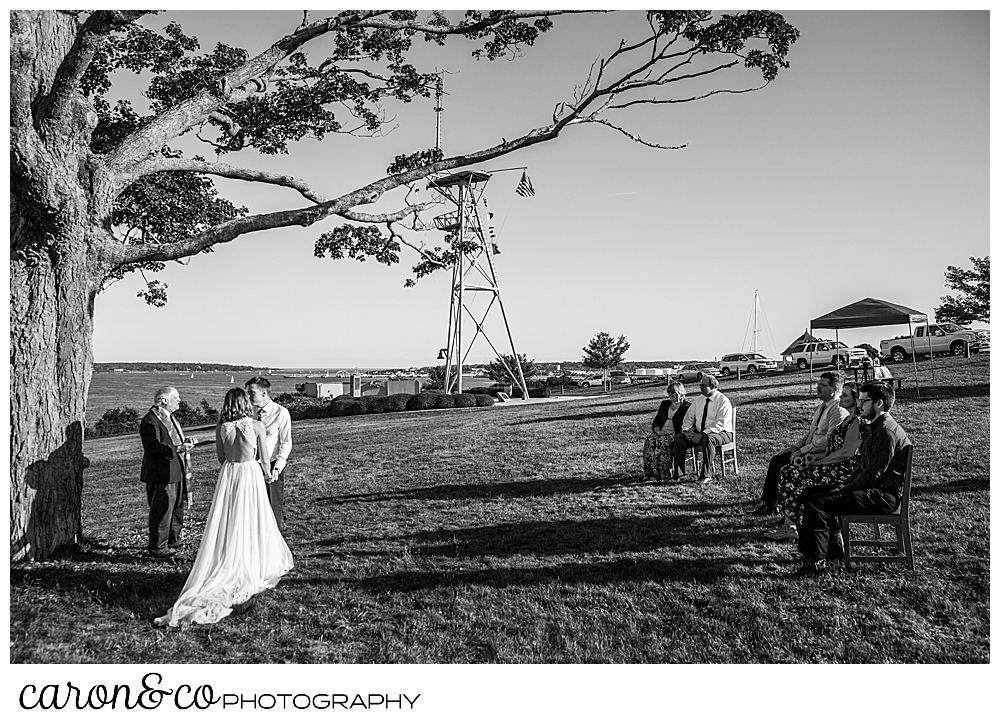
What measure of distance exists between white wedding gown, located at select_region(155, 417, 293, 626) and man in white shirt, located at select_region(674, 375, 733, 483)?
185 inches

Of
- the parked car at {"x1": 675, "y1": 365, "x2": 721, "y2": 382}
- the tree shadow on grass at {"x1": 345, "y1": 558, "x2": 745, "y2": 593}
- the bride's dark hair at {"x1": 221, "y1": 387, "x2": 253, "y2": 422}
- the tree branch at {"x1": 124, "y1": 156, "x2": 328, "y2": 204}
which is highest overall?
the tree branch at {"x1": 124, "y1": 156, "x2": 328, "y2": 204}

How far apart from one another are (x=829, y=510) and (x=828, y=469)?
88 centimetres

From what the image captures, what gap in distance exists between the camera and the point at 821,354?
27312mm

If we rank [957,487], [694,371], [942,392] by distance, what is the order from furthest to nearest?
[694,371] → [942,392] → [957,487]

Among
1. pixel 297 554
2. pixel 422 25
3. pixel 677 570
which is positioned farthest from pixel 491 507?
pixel 422 25

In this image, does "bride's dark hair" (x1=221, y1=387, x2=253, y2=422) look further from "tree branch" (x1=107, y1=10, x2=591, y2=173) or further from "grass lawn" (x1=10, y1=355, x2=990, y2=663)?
"tree branch" (x1=107, y1=10, x2=591, y2=173)

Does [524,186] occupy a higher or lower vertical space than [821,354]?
higher

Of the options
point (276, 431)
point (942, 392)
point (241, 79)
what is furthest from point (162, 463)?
point (942, 392)

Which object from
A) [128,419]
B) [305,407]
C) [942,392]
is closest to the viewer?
[942,392]

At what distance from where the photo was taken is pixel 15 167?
582cm

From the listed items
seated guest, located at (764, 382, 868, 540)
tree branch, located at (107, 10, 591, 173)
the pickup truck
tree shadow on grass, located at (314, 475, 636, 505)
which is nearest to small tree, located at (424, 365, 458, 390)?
the pickup truck

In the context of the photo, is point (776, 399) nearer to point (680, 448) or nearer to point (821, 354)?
point (680, 448)

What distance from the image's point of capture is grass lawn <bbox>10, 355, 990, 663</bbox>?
4.48 meters
